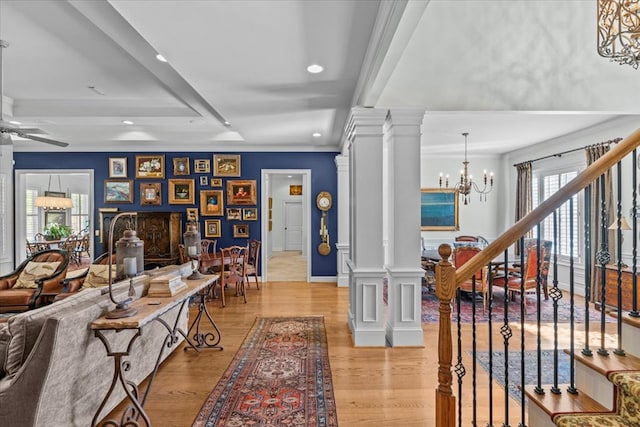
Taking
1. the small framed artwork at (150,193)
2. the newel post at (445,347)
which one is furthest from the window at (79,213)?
the newel post at (445,347)

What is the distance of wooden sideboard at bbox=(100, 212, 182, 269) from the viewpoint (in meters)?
6.33

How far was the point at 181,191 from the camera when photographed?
22.7 feet

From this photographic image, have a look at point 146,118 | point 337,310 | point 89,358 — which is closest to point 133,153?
point 146,118

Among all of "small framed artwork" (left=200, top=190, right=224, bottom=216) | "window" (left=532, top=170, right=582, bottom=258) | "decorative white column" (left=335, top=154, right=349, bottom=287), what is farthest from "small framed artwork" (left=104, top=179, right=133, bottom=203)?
"window" (left=532, top=170, right=582, bottom=258)

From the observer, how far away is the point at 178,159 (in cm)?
694

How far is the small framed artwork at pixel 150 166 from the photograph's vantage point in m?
6.92

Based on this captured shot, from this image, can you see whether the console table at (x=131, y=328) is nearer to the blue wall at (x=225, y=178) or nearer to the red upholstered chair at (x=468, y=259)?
the red upholstered chair at (x=468, y=259)

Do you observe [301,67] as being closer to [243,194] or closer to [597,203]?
[243,194]

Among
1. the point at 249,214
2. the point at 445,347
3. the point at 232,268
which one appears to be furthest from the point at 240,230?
the point at 445,347

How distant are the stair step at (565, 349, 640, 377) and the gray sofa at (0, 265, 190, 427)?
8.90 feet

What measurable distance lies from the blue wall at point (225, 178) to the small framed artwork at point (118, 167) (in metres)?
0.08

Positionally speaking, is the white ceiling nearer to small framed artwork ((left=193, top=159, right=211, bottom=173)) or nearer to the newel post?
small framed artwork ((left=193, top=159, right=211, bottom=173))

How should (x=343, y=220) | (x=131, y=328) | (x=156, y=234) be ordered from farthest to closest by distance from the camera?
(x=343, y=220) < (x=156, y=234) < (x=131, y=328)

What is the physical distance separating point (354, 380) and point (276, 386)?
647 mm
